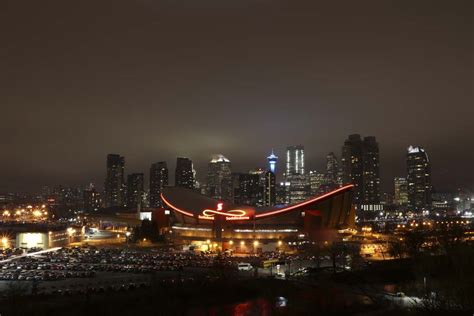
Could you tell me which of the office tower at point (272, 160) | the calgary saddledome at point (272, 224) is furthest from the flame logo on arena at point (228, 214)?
the office tower at point (272, 160)

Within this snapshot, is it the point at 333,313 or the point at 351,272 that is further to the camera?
the point at 351,272

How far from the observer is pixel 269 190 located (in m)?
163

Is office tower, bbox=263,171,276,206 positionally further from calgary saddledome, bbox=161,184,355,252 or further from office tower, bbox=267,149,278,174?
calgary saddledome, bbox=161,184,355,252

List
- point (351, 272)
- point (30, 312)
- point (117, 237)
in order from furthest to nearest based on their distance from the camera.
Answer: point (117, 237), point (351, 272), point (30, 312)

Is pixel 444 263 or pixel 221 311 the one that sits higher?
pixel 444 263

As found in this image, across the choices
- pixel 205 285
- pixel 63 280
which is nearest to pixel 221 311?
pixel 205 285

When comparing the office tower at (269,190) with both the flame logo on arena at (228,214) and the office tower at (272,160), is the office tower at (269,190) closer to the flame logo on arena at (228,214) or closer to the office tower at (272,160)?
the office tower at (272,160)

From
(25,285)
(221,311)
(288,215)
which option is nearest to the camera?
(221,311)

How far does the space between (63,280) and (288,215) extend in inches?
1384

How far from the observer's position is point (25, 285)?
31.2 m

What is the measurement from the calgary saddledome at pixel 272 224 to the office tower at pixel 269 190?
9488 centimetres

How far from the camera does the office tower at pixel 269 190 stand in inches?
6339

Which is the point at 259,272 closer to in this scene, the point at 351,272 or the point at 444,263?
the point at 351,272

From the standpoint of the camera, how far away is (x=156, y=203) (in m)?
169
